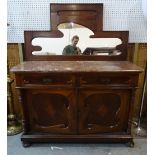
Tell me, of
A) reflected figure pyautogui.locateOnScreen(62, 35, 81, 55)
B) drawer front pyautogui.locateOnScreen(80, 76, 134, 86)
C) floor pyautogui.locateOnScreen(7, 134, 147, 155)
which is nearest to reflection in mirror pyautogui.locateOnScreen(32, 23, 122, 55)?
reflected figure pyautogui.locateOnScreen(62, 35, 81, 55)

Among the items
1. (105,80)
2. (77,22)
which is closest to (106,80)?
(105,80)

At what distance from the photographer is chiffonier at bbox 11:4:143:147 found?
64.5 inches

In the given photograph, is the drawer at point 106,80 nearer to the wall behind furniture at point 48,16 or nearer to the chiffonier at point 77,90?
the chiffonier at point 77,90

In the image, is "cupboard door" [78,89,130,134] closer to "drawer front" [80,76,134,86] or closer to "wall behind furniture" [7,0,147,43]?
"drawer front" [80,76,134,86]

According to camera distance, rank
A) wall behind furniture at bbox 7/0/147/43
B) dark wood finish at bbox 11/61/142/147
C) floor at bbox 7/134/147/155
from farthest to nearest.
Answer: wall behind furniture at bbox 7/0/147/43 < floor at bbox 7/134/147/155 < dark wood finish at bbox 11/61/142/147

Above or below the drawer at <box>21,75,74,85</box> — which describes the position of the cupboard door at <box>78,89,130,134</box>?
below

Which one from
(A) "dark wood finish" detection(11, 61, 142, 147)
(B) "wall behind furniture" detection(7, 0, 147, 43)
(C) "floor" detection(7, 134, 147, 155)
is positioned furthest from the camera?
(B) "wall behind furniture" detection(7, 0, 147, 43)

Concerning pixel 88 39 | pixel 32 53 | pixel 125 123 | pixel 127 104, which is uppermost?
pixel 88 39

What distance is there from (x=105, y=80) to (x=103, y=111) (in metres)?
0.31

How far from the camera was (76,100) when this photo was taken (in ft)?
5.59
